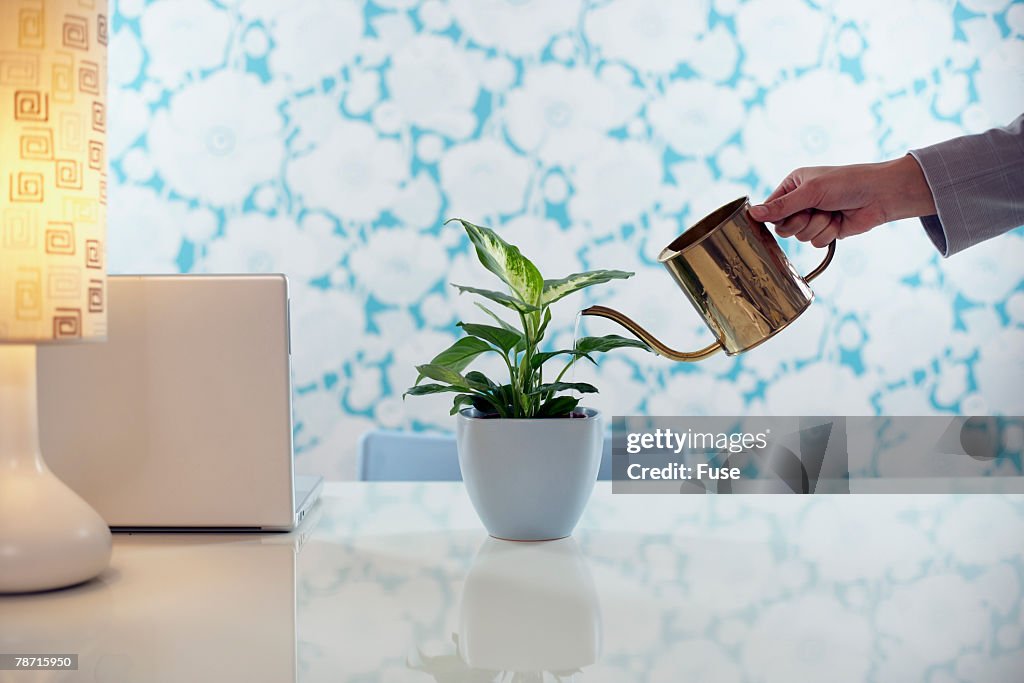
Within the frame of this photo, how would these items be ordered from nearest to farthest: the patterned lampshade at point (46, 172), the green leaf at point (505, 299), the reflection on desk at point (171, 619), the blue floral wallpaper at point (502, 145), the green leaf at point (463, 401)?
the reflection on desk at point (171, 619), the patterned lampshade at point (46, 172), the green leaf at point (505, 299), the green leaf at point (463, 401), the blue floral wallpaper at point (502, 145)

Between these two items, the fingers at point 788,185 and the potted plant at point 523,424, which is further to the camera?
the fingers at point 788,185

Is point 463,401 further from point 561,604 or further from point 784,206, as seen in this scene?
point 784,206

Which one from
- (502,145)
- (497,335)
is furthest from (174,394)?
(502,145)

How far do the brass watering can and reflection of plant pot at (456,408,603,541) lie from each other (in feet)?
0.40

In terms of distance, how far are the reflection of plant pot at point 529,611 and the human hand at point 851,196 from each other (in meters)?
0.46

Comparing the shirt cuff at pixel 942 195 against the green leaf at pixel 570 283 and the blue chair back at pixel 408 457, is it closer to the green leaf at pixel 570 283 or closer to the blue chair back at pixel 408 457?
the green leaf at pixel 570 283

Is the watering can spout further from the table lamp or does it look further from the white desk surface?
the table lamp

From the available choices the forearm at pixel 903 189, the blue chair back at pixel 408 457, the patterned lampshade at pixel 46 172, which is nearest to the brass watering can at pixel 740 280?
the forearm at pixel 903 189

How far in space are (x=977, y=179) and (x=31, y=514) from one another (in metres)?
1.01

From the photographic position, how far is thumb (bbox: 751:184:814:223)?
34.2 inches

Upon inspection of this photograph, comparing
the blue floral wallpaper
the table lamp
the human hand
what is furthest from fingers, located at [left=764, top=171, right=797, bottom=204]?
the blue floral wallpaper

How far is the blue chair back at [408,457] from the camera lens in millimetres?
1985

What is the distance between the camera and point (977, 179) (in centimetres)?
99

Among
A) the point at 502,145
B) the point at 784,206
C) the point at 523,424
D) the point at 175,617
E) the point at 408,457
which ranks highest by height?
the point at 502,145
